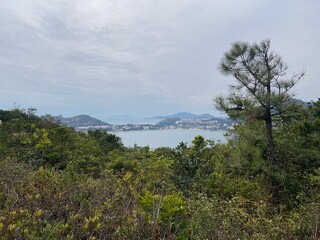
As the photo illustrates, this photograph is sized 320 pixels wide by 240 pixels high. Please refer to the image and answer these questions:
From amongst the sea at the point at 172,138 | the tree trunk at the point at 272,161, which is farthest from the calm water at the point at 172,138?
the tree trunk at the point at 272,161

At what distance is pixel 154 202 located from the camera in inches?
75.0

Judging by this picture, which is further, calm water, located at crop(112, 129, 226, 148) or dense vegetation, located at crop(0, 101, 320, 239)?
calm water, located at crop(112, 129, 226, 148)

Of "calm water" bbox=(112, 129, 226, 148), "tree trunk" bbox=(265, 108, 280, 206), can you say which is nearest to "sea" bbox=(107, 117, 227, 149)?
"calm water" bbox=(112, 129, 226, 148)

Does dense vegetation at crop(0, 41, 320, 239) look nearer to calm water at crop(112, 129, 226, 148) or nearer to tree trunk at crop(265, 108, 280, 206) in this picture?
tree trunk at crop(265, 108, 280, 206)

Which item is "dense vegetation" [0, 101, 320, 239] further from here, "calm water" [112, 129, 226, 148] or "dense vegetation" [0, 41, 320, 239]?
"calm water" [112, 129, 226, 148]

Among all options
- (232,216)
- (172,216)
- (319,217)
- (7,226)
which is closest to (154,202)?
(172,216)

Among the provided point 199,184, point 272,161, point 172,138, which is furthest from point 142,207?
point 172,138

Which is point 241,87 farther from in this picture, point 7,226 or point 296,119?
point 7,226

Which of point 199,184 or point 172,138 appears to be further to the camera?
point 172,138

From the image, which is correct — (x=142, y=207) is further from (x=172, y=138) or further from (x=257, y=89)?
(x=172, y=138)

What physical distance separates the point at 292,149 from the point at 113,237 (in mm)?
6504

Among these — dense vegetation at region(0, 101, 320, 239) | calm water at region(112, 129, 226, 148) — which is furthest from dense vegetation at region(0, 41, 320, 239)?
calm water at region(112, 129, 226, 148)

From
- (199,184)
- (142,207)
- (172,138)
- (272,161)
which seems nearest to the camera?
(142,207)

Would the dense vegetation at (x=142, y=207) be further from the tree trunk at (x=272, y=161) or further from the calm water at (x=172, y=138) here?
the calm water at (x=172, y=138)
